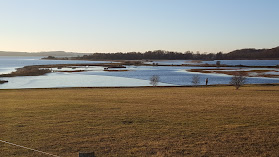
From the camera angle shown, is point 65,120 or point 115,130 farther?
point 65,120

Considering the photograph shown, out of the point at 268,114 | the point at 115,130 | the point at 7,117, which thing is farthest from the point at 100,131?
the point at 268,114

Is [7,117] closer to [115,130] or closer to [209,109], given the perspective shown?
[115,130]

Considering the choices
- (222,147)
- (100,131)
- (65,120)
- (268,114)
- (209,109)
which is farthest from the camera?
(209,109)

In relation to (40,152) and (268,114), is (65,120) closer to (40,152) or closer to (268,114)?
(40,152)

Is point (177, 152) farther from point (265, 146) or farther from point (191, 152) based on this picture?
point (265, 146)

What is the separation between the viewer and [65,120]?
57.6 ft

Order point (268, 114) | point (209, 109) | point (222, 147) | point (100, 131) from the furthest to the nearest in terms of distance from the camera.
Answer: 1. point (209, 109)
2. point (268, 114)
3. point (100, 131)
4. point (222, 147)

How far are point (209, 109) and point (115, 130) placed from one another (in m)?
9.52

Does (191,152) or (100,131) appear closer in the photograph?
(191,152)

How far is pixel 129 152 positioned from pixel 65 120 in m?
7.18

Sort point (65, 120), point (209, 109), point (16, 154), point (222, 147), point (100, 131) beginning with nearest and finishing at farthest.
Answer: point (16, 154) < point (222, 147) < point (100, 131) < point (65, 120) < point (209, 109)

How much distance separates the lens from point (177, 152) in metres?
11.6

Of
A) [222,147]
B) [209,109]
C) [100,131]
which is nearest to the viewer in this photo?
[222,147]

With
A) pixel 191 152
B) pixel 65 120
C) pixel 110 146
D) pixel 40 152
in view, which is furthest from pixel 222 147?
pixel 65 120
